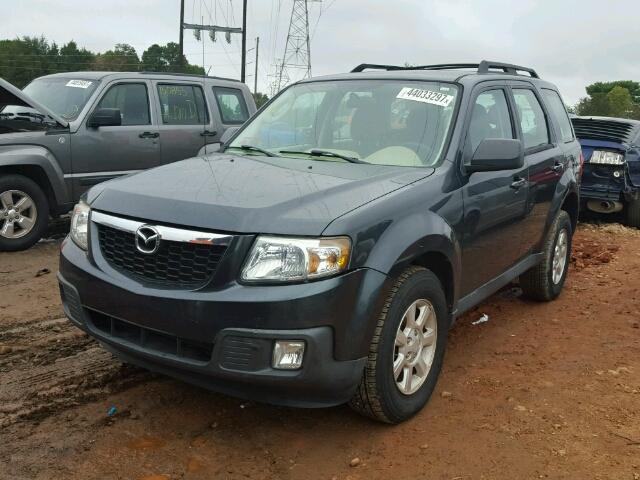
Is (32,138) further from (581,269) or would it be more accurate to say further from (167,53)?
(167,53)

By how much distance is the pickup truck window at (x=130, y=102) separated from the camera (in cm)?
748

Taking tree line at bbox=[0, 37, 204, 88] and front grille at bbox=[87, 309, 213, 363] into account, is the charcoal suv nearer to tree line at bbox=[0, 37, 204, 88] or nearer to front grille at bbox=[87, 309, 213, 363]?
front grille at bbox=[87, 309, 213, 363]

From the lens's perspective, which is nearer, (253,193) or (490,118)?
(253,193)

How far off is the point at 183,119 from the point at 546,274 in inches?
193

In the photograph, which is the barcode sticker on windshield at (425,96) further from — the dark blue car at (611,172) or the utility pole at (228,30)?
the utility pole at (228,30)

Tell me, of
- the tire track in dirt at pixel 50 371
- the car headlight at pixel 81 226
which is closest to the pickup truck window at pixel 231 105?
the tire track in dirt at pixel 50 371

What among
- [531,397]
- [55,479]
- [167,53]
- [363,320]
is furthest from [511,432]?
[167,53]

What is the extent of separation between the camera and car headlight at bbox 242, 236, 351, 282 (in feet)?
9.06

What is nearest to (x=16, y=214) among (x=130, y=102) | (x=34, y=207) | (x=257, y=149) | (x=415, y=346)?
(x=34, y=207)

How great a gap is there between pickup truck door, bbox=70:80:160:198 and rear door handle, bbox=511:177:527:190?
472cm

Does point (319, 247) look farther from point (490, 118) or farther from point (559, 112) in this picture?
point (559, 112)

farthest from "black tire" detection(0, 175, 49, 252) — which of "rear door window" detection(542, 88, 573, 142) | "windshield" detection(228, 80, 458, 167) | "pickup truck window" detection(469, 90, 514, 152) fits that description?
"rear door window" detection(542, 88, 573, 142)

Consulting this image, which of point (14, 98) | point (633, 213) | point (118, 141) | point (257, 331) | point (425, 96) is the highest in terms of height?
point (425, 96)

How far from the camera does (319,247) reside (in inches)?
109
